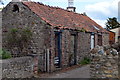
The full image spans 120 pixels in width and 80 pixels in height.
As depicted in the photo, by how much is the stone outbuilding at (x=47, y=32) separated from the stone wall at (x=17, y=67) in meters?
2.05

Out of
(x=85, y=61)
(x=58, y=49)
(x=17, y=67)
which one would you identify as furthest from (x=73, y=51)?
(x=17, y=67)

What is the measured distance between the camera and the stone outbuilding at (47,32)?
12922mm

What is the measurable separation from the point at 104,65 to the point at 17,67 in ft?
13.3

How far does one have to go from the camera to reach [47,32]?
42.4 feet

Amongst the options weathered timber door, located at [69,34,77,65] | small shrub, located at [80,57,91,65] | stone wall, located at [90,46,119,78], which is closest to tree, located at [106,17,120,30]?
small shrub, located at [80,57,91,65]

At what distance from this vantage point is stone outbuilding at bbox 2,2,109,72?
12.9 m

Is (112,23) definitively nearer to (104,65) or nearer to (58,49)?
(58,49)

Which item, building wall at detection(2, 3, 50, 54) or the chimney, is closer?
building wall at detection(2, 3, 50, 54)

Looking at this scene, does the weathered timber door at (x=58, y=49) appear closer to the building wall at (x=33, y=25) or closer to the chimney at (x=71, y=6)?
the building wall at (x=33, y=25)

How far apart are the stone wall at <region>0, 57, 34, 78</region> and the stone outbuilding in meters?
2.05

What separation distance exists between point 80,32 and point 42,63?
15.3 ft

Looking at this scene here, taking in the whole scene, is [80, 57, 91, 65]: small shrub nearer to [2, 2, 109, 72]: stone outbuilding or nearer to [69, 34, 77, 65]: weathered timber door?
[2, 2, 109, 72]: stone outbuilding

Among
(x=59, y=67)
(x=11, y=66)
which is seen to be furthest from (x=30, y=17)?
(x=11, y=66)

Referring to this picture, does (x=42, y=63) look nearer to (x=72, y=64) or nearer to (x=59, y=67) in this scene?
(x=59, y=67)
